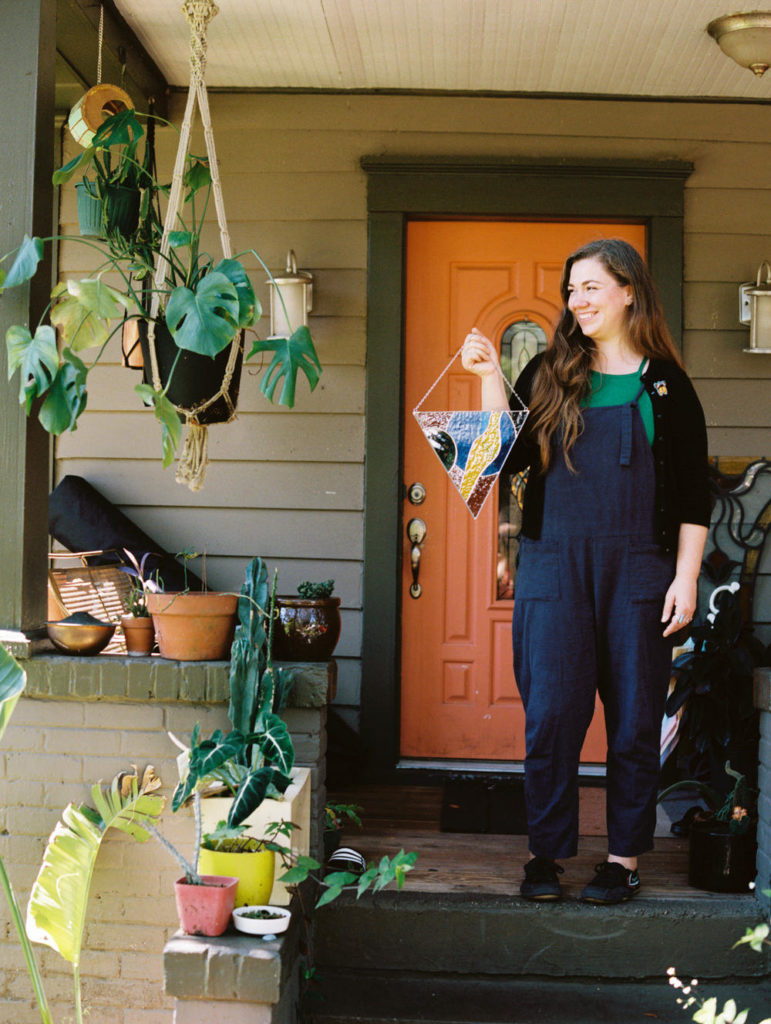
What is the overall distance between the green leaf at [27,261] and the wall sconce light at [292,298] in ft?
4.25

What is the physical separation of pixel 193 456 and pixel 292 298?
1213 millimetres

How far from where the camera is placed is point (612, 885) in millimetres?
2457

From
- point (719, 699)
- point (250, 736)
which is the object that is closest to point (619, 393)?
point (719, 699)

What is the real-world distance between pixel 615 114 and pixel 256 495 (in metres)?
1.90

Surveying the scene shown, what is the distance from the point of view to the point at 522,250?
3764 mm

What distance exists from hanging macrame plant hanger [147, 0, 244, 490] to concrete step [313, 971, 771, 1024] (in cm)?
129

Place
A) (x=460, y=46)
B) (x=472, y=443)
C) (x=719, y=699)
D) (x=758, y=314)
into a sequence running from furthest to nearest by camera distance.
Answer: (x=758, y=314), (x=460, y=46), (x=719, y=699), (x=472, y=443)

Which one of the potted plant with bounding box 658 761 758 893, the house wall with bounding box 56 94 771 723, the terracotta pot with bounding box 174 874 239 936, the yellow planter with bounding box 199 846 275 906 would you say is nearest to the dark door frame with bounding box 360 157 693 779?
the house wall with bounding box 56 94 771 723

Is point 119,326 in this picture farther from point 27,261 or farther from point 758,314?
point 758,314

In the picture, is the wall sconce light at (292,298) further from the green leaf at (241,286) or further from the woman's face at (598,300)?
the woman's face at (598,300)

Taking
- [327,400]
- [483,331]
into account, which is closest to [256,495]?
[327,400]

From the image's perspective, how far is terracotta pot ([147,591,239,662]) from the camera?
2.47 meters

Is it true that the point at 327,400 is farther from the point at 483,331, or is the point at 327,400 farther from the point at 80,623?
the point at 80,623

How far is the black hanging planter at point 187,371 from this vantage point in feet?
8.03
